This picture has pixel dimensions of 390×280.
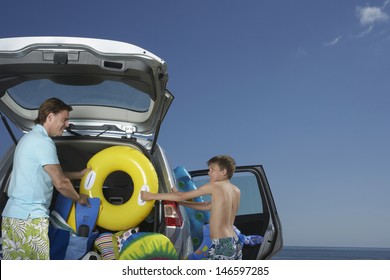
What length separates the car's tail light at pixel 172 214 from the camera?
3.81m

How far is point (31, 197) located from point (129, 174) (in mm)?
941

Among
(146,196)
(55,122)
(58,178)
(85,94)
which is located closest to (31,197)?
(58,178)

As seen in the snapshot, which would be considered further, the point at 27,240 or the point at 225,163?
the point at 225,163

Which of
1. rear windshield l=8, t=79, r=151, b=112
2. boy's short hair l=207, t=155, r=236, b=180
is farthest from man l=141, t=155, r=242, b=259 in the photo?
rear windshield l=8, t=79, r=151, b=112

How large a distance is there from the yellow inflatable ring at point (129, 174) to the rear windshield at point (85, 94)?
0.55m

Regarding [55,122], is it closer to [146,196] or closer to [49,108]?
[49,108]

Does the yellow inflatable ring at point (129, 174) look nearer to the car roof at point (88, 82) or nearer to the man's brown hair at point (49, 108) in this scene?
the car roof at point (88, 82)

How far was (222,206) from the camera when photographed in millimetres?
4324

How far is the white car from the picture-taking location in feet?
11.9

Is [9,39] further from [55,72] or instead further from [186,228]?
[186,228]

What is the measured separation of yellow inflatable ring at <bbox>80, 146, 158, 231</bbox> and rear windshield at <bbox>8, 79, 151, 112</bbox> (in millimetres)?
545

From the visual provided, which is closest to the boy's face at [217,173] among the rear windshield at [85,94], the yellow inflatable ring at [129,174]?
the yellow inflatable ring at [129,174]

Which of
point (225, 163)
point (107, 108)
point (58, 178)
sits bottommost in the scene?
point (58, 178)
